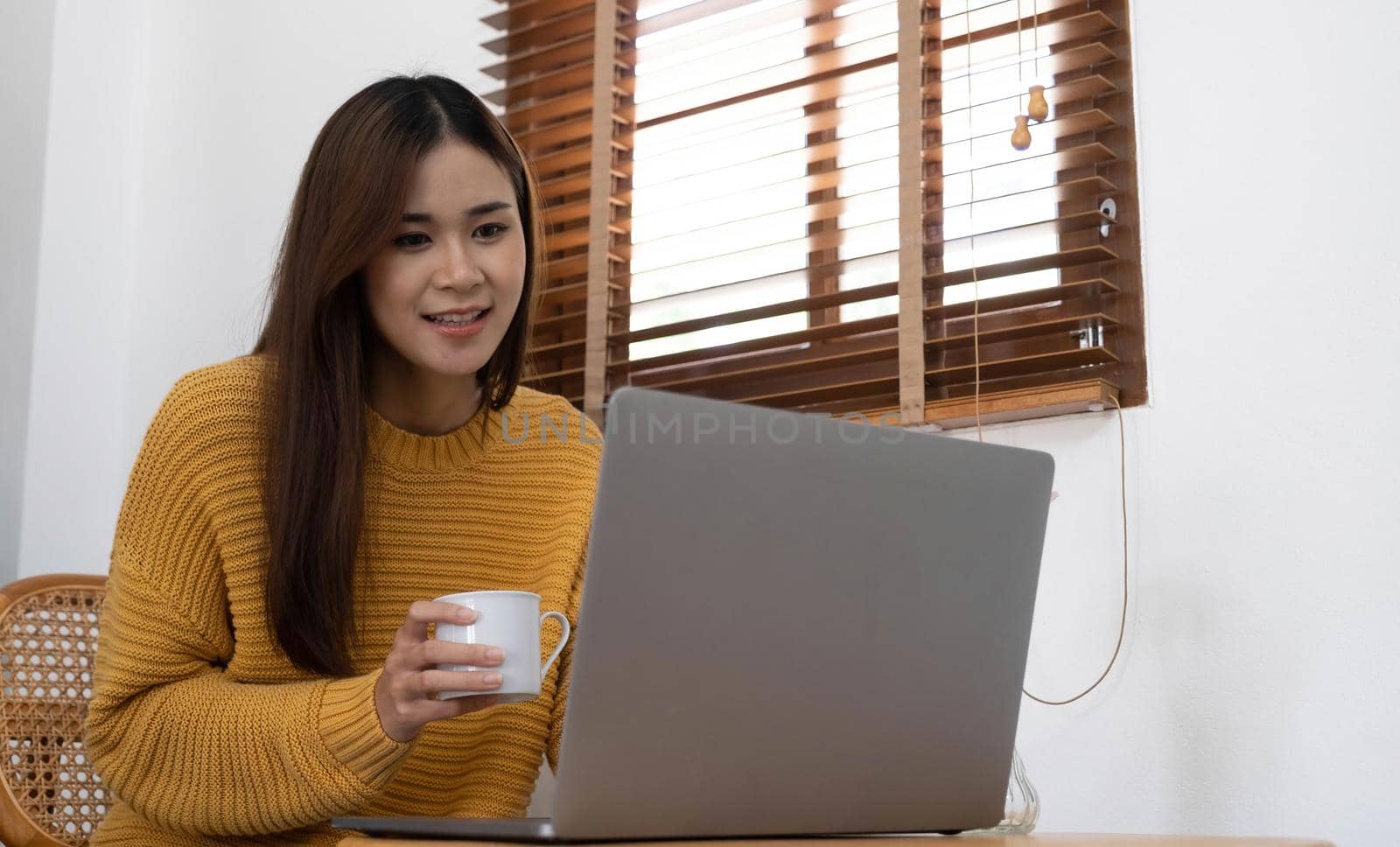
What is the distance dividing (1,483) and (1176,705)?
1930 mm

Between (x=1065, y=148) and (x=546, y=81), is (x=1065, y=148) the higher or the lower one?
the lower one

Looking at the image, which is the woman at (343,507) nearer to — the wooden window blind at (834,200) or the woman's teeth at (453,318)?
the woman's teeth at (453,318)

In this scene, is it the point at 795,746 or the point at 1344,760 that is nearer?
the point at 795,746

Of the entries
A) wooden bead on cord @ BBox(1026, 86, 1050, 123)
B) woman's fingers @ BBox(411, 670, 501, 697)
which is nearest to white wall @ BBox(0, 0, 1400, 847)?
wooden bead on cord @ BBox(1026, 86, 1050, 123)

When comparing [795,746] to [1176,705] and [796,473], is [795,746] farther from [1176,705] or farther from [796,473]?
[1176,705]

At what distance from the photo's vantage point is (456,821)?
0.82 meters

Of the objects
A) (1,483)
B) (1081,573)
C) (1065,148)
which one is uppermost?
(1065,148)

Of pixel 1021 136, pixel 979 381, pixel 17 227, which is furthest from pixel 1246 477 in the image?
pixel 17 227

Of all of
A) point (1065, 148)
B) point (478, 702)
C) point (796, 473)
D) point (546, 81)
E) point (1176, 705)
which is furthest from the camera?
point (546, 81)

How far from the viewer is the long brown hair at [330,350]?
1267 millimetres

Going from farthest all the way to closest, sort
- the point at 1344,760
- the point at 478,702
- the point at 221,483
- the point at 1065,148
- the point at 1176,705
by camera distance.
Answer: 1. the point at 1065,148
2. the point at 1176,705
3. the point at 1344,760
4. the point at 221,483
5. the point at 478,702

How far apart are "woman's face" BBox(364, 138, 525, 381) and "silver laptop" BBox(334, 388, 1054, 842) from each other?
1.83ft

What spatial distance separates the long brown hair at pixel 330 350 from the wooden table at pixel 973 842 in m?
0.46

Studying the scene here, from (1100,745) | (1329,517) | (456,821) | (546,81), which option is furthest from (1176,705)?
(546,81)
